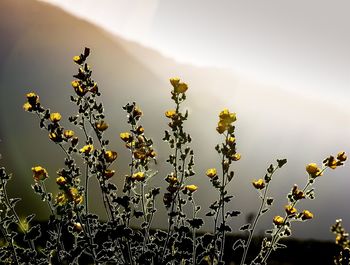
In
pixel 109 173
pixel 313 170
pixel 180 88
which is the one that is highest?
pixel 180 88

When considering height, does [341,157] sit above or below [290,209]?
above

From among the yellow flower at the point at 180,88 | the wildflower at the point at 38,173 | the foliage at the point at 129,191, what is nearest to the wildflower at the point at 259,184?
the foliage at the point at 129,191

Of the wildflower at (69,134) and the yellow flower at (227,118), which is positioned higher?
the yellow flower at (227,118)

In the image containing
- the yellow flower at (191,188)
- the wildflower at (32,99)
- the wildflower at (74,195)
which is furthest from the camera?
the yellow flower at (191,188)

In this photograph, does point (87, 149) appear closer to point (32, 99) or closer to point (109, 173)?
point (109, 173)

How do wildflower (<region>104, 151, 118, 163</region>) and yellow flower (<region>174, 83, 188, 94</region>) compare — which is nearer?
wildflower (<region>104, 151, 118, 163</region>)

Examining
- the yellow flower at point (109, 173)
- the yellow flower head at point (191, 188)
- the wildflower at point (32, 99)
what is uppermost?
the wildflower at point (32, 99)

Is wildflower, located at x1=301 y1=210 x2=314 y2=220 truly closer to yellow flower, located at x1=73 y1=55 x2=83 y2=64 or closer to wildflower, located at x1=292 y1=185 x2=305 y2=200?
wildflower, located at x1=292 y1=185 x2=305 y2=200

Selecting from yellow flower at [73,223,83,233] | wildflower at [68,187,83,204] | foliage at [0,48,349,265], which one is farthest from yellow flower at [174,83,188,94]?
yellow flower at [73,223,83,233]

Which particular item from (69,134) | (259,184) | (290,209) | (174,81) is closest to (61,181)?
(69,134)

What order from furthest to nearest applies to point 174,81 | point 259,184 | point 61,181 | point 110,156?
point 259,184 < point 174,81 < point 110,156 < point 61,181

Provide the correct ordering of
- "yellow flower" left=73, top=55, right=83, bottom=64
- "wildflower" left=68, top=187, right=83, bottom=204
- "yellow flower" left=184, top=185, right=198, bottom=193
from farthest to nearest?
"yellow flower" left=184, top=185, right=198, bottom=193
"yellow flower" left=73, top=55, right=83, bottom=64
"wildflower" left=68, top=187, right=83, bottom=204

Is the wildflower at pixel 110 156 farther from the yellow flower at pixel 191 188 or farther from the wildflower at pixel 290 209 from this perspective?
the wildflower at pixel 290 209

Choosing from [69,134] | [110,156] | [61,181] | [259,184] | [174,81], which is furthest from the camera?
[259,184]
